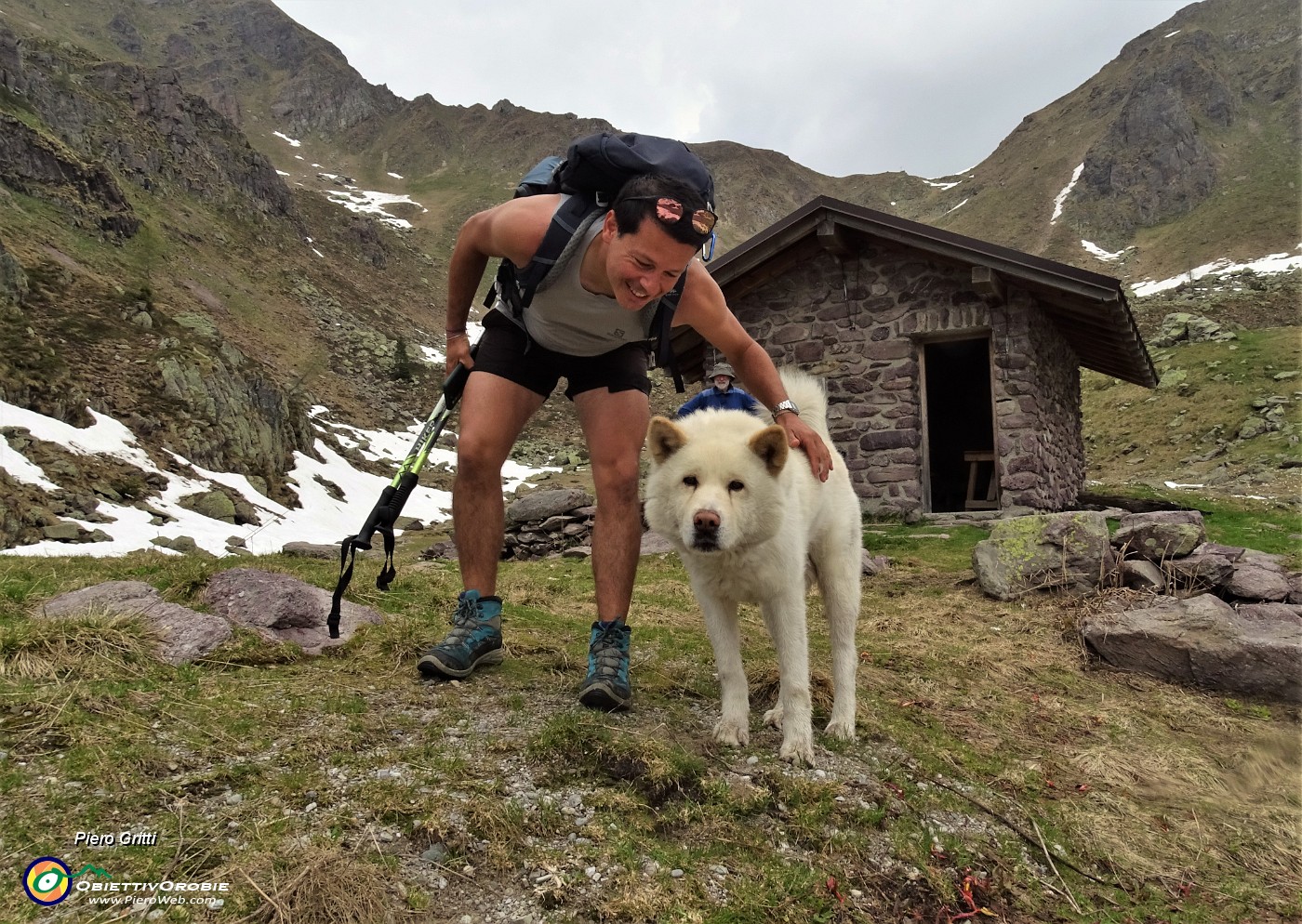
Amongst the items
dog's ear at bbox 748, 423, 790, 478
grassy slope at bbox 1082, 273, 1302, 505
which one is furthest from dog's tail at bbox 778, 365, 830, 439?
grassy slope at bbox 1082, 273, 1302, 505

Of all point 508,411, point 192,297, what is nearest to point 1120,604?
point 508,411

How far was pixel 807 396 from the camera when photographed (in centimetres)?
378

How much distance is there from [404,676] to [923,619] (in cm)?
437

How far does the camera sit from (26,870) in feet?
5.44

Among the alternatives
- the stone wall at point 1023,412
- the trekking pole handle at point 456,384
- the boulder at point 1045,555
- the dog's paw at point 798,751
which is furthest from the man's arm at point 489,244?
the stone wall at point 1023,412

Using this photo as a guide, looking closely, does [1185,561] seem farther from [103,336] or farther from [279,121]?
[279,121]

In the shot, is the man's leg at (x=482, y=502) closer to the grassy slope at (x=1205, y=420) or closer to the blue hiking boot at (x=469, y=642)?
the blue hiking boot at (x=469, y=642)

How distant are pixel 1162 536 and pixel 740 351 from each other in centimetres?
508

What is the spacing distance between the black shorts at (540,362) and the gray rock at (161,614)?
181 centimetres

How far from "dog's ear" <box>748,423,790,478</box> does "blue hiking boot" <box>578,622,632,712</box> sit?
3.48ft

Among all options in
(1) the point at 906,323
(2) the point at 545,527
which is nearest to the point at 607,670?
(2) the point at 545,527

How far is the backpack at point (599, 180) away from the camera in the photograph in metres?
2.90

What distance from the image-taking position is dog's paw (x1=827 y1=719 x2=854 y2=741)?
3.12 meters

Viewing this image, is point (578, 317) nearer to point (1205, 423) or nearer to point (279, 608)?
point (279, 608)
